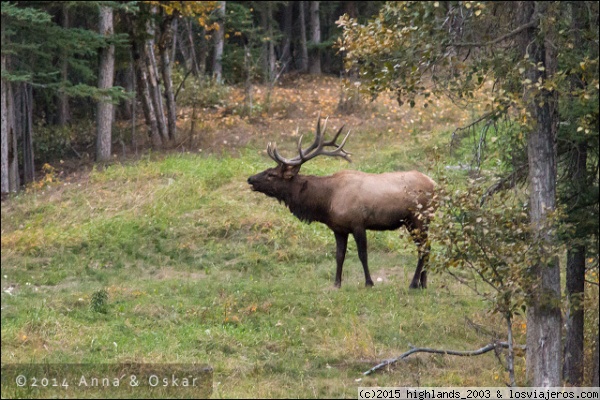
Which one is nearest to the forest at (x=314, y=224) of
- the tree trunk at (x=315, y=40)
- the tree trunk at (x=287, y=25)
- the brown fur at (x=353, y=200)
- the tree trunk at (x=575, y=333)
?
the tree trunk at (x=575, y=333)

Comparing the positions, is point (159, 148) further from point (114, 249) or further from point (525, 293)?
point (525, 293)

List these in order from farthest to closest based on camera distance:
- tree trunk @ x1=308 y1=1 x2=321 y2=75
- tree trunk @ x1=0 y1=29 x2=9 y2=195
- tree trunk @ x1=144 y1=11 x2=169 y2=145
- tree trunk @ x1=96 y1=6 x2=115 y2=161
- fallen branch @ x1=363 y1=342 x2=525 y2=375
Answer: tree trunk @ x1=308 y1=1 x2=321 y2=75 → tree trunk @ x1=144 y1=11 x2=169 y2=145 → tree trunk @ x1=96 y1=6 x2=115 y2=161 → tree trunk @ x1=0 y1=29 x2=9 y2=195 → fallen branch @ x1=363 y1=342 x2=525 y2=375

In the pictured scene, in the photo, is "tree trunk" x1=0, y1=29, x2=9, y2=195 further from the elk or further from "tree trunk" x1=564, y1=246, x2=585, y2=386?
"tree trunk" x1=564, y1=246, x2=585, y2=386


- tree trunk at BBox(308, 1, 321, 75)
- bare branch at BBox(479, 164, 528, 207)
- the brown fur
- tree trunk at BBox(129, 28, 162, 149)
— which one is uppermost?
tree trunk at BBox(308, 1, 321, 75)

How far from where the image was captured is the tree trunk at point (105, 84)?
2162cm

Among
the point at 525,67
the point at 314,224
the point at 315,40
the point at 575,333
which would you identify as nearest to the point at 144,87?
the point at 314,224

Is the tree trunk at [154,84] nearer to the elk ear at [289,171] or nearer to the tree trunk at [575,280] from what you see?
the elk ear at [289,171]

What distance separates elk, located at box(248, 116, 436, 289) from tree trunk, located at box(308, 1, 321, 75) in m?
19.7

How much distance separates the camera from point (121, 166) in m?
21.2

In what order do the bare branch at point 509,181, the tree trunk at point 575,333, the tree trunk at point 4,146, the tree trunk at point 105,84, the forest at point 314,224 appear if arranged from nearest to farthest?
1. the forest at point 314,224
2. the tree trunk at point 575,333
3. the bare branch at point 509,181
4. the tree trunk at point 4,146
5. the tree trunk at point 105,84

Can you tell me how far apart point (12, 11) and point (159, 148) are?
21.0 ft

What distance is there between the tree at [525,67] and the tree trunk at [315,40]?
2450 centimetres

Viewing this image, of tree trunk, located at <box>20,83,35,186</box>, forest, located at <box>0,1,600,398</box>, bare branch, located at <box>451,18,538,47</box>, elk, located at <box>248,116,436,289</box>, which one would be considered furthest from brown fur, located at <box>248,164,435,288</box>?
tree trunk, located at <box>20,83,35,186</box>

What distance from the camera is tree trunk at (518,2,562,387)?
9.33 metres
